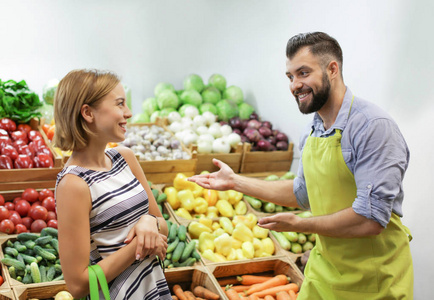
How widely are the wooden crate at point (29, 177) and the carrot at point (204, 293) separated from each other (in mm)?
1444

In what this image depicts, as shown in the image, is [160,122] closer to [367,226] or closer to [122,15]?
[122,15]

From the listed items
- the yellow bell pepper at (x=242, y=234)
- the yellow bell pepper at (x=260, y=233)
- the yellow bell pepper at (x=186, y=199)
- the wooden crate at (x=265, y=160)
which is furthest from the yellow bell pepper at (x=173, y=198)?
the wooden crate at (x=265, y=160)

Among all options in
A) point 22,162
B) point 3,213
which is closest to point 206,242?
point 3,213

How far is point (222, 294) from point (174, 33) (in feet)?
11.0

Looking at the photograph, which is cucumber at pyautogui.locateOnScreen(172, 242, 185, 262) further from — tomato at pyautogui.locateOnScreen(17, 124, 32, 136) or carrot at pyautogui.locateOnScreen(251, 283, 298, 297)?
tomato at pyautogui.locateOnScreen(17, 124, 32, 136)

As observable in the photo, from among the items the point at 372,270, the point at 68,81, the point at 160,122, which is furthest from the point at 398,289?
the point at 160,122

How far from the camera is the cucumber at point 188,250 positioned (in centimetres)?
293

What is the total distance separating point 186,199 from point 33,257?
1.25 m

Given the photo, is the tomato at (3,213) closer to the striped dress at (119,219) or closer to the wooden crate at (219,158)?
the wooden crate at (219,158)

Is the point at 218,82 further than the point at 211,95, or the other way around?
the point at 218,82

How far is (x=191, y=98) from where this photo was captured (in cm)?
487

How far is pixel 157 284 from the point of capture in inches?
68.0

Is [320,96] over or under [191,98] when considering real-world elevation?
over

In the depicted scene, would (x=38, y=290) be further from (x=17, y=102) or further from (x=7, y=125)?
(x=17, y=102)
